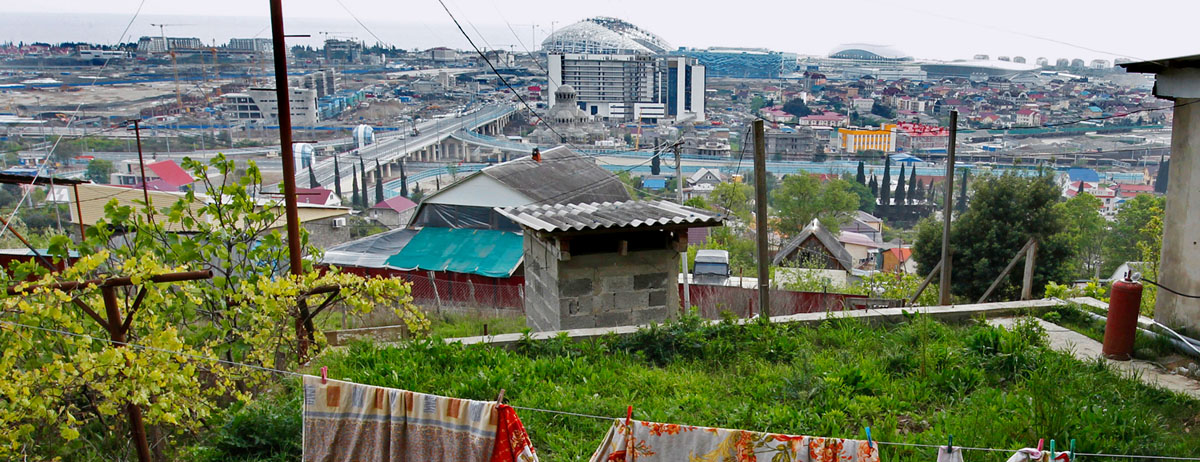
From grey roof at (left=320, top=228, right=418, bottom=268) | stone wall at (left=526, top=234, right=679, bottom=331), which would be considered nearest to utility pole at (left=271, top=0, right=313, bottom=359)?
stone wall at (left=526, top=234, right=679, bottom=331)

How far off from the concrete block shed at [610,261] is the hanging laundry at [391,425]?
3.67 metres

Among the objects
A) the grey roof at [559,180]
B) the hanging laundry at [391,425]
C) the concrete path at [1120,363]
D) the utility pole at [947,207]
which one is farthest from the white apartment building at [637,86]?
the hanging laundry at [391,425]

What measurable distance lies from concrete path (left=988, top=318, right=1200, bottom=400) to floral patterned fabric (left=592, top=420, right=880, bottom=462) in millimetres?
3461

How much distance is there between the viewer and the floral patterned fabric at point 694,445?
350cm

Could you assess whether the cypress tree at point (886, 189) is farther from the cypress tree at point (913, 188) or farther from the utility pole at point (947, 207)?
the utility pole at point (947, 207)

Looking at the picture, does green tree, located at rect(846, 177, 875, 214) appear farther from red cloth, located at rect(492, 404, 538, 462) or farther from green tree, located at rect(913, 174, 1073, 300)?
red cloth, located at rect(492, 404, 538, 462)

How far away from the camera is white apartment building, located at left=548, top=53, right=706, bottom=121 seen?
2982 inches

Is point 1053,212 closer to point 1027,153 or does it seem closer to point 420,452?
point 420,452

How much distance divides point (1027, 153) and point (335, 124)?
49631mm

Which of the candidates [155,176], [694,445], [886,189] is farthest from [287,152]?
[886,189]

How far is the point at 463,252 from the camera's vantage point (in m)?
19.5

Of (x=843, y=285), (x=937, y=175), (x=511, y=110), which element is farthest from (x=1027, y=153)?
(x=511, y=110)

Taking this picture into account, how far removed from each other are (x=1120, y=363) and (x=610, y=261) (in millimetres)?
4324

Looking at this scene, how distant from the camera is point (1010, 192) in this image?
62.8ft
